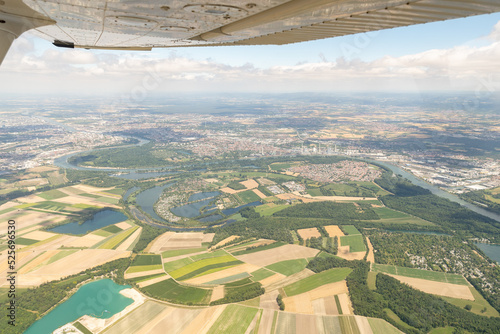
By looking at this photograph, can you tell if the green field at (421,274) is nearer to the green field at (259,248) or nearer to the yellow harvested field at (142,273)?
the green field at (259,248)

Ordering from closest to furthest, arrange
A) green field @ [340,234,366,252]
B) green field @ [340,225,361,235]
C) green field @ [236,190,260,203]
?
1. green field @ [340,234,366,252]
2. green field @ [340,225,361,235]
3. green field @ [236,190,260,203]

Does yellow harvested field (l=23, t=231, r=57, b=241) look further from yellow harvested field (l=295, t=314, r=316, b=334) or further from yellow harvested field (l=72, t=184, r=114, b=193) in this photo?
yellow harvested field (l=295, t=314, r=316, b=334)

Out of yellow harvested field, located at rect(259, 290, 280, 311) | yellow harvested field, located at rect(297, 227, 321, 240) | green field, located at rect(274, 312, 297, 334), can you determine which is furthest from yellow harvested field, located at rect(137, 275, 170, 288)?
yellow harvested field, located at rect(297, 227, 321, 240)

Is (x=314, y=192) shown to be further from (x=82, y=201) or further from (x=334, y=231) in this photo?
(x=82, y=201)

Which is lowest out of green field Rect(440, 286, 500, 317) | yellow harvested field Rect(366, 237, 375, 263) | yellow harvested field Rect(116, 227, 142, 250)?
green field Rect(440, 286, 500, 317)

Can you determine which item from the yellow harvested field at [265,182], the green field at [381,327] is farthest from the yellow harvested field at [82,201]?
the green field at [381,327]

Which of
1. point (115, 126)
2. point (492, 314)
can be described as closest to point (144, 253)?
point (492, 314)
